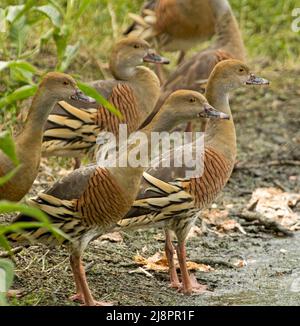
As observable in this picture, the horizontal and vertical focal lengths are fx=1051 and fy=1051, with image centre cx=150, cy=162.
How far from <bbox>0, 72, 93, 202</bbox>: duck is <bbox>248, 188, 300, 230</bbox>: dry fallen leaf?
8.22 ft

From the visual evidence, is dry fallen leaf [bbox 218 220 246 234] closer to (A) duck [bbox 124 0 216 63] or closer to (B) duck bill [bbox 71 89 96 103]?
(B) duck bill [bbox 71 89 96 103]

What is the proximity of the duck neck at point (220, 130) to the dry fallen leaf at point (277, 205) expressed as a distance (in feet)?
4.33

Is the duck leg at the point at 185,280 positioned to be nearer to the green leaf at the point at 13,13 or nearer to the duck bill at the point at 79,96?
the duck bill at the point at 79,96

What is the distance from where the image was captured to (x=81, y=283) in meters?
6.08

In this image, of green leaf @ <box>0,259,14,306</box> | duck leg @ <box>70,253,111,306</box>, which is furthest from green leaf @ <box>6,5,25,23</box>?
green leaf @ <box>0,259,14,306</box>

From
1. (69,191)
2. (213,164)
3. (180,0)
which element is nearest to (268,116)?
(180,0)

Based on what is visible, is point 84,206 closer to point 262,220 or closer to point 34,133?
point 34,133

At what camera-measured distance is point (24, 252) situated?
6.83 metres

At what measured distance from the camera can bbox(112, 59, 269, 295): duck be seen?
6457mm

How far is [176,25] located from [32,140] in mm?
4698

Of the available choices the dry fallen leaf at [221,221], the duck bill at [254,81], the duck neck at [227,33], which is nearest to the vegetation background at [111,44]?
the dry fallen leaf at [221,221]

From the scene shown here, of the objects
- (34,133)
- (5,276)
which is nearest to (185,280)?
Answer: (34,133)
